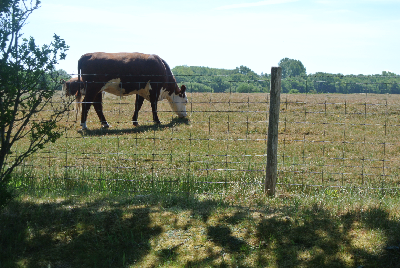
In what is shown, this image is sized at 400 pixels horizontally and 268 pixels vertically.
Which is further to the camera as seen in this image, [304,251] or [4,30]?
[4,30]

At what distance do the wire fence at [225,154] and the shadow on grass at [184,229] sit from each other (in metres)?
1.04

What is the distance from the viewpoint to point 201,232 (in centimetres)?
506

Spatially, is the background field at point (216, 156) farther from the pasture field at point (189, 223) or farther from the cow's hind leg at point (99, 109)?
the cow's hind leg at point (99, 109)

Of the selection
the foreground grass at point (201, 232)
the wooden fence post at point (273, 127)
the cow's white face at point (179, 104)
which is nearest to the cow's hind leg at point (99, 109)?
the cow's white face at point (179, 104)

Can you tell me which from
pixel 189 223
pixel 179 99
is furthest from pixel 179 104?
pixel 189 223

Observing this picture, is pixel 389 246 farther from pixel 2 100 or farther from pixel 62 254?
pixel 2 100

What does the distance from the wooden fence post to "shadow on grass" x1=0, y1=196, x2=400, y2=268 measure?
700mm

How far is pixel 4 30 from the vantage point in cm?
539

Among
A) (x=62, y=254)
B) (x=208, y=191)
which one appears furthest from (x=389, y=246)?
(x=62, y=254)

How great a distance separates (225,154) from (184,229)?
4945mm

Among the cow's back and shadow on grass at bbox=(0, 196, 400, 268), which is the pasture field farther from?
the cow's back

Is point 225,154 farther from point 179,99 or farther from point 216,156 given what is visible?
point 179,99

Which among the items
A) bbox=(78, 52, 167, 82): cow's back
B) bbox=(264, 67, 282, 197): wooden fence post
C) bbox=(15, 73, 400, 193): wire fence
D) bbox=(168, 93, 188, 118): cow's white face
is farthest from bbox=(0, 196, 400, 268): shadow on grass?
bbox=(168, 93, 188, 118): cow's white face

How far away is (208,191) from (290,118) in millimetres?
9854
